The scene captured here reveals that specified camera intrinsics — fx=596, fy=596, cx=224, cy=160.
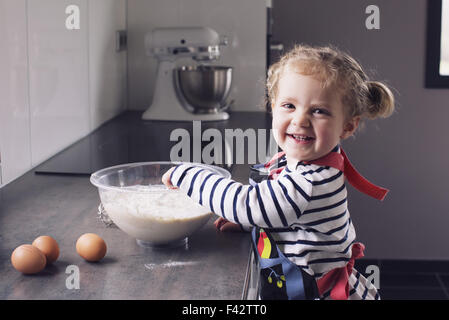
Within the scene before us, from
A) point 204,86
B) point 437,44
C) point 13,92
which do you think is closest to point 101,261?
point 13,92

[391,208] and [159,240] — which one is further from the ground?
[159,240]

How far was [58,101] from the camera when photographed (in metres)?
1.94

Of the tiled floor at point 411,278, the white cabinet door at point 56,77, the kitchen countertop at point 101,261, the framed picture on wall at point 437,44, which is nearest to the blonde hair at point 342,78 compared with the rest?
the kitchen countertop at point 101,261

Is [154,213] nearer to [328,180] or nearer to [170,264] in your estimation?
[170,264]

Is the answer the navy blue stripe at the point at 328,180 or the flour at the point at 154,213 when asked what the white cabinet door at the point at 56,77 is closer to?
the flour at the point at 154,213

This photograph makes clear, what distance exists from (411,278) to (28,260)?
2.96 meters

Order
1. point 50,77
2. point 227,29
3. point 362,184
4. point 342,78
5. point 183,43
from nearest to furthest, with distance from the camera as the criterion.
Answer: point 342,78
point 362,184
point 50,77
point 183,43
point 227,29

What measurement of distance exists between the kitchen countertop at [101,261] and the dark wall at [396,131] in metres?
2.12

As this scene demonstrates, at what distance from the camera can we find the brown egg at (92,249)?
1045 mm

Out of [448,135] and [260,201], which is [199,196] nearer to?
[260,201]

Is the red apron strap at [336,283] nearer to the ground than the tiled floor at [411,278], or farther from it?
farther from it

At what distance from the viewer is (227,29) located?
2.74 m

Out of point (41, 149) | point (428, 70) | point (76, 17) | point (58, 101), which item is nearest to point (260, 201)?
point (41, 149)
